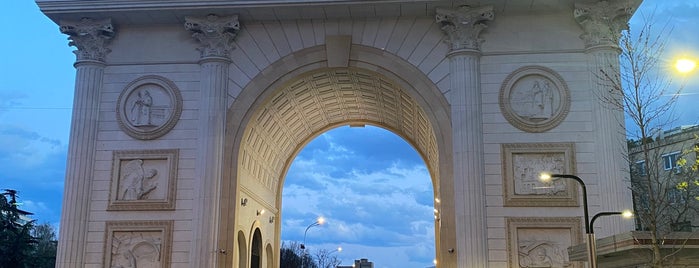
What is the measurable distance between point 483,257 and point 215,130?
35.5 feet

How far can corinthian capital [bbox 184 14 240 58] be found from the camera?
26234mm

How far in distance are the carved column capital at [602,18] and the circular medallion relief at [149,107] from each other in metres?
15.6

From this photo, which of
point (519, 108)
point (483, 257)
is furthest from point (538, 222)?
point (519, 108)

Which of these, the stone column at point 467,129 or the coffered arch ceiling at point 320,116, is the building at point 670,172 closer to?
the stone column at point 467,129

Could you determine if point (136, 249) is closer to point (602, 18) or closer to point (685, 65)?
point (602, 18)

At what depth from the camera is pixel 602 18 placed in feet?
82.0

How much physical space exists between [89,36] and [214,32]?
501 cm

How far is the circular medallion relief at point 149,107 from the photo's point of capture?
2606 centimetres

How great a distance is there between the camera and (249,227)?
29.4 metres

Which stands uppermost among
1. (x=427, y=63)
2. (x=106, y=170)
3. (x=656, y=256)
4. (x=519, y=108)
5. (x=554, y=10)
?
(x=554, y=10)

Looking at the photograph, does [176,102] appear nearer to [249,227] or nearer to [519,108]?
[249,227]

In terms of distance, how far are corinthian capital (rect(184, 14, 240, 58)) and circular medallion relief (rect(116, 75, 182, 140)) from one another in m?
2.05

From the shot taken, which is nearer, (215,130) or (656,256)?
(656,256)

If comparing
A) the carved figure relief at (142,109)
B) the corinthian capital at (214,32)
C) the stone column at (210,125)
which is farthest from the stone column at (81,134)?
the stone column at (210,125)
